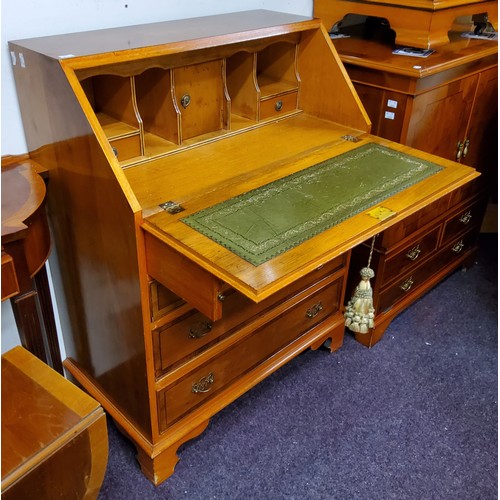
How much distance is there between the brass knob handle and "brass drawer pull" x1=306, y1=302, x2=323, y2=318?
2.77ft

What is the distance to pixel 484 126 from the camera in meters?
2.40

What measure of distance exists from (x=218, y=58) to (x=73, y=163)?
0.56 m

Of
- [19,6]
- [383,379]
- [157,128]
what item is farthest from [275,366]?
[19,6]

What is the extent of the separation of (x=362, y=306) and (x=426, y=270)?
99cm

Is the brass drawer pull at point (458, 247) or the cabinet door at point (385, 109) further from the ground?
the cabinet door at point (385, 109)

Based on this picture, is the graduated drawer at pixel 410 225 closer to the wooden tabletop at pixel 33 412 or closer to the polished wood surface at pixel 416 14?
the polished wood surface at pixel 416 14

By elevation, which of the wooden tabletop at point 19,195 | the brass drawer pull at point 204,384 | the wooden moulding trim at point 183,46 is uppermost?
the wooden moulding trim at point 183,46

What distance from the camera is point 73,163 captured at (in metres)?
1.36

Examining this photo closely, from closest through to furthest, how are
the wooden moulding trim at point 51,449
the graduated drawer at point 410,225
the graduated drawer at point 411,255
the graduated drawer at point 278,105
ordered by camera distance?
1. the wooden moulding trim at point 51,449
2. the graduated drawer at point 278,105
3. the graduated drawer at point 410,225
4. the graduated drawer at point 411,255

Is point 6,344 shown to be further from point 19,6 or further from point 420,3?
point 420,3

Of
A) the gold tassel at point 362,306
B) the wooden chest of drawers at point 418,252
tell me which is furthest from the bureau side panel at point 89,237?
the wooden chest of drawers at point 418,252

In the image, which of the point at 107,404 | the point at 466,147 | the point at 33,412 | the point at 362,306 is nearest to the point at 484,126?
the point at 466,147

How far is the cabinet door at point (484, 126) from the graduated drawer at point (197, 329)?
1.19 metres

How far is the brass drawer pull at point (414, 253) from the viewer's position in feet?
7.38
